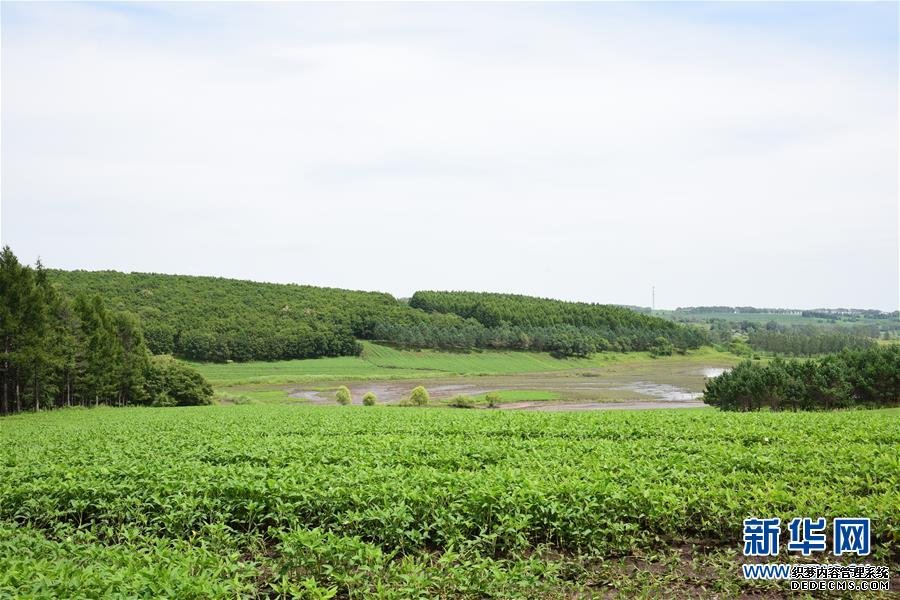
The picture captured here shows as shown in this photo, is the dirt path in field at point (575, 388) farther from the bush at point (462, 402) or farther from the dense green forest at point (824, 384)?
the dense green forest at point (824, 384)

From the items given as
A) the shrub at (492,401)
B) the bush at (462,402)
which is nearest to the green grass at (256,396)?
the bush at (462,402)

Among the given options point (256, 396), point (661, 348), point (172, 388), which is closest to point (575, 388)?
point (256, 396)

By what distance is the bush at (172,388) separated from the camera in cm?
6366

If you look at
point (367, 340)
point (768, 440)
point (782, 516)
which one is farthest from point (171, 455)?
point (367, 340)

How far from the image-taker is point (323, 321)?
128 meters

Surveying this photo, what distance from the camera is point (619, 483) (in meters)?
10.3

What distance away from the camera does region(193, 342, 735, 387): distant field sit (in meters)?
98.5

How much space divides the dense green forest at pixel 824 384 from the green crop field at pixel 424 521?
39.9m

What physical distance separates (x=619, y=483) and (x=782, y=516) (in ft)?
7.91

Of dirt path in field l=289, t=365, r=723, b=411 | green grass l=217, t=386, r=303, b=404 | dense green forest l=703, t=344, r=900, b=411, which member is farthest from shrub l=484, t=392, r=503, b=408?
green grass l=217, t=386, r=303, b=404

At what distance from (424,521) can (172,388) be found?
6204cm

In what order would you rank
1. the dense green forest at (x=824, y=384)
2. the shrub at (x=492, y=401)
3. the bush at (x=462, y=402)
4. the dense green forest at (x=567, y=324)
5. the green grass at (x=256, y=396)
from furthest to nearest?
the dense green forest at (x=567, y=324)
the green grass at (x=256, y=396)
the shrub at (x=492, y=401)
the bush at (x=462, y=402)
the dense green forest at (x=824, y=384)

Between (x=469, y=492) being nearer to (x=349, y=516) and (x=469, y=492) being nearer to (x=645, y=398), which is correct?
(x=349, y=516)

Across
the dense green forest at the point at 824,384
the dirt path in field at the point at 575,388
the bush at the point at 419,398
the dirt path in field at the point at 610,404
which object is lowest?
the dirt path in field at the point at 575,388
